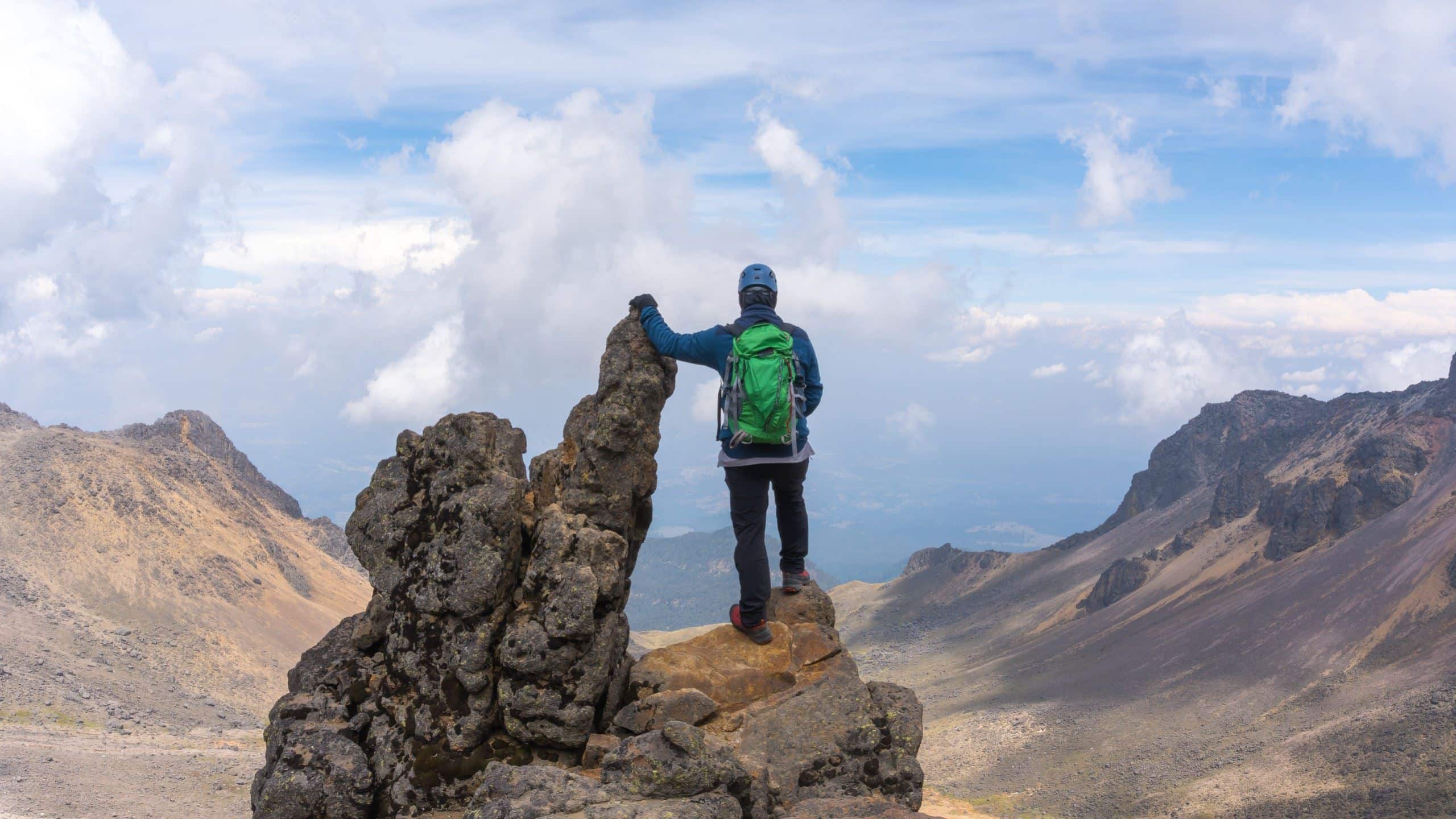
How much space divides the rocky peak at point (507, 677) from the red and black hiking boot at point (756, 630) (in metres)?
0.13

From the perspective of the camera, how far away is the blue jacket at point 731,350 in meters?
13.9

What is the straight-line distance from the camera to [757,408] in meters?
13.6

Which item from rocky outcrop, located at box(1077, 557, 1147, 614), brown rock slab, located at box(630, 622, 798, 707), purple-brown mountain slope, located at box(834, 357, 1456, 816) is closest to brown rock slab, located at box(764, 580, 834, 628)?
brown rock slab, located at box(630, 622, 798, 707)

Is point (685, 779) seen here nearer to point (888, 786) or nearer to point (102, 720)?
point (888, 786)

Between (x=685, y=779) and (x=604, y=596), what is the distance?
4.07 m

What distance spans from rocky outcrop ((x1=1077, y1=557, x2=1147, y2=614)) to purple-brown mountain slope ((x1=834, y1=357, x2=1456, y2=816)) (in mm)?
287

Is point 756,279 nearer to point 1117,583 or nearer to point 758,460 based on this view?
point 758,460

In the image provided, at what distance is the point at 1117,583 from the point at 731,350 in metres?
108

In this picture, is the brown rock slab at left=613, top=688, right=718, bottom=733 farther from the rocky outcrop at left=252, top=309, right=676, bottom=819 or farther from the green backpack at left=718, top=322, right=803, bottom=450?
the green backpack at left=718, top=322, right=803, bottom=450

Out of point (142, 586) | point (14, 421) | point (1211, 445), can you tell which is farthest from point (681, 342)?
point (1211, 445)

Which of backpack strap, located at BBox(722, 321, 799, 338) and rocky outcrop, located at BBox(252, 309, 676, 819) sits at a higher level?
backpack strap, located at BBox(722, 321, 799, 338)

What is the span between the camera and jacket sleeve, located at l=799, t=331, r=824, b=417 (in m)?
14.3

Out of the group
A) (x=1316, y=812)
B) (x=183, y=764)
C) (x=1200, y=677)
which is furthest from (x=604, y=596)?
(x=1200, y=677)

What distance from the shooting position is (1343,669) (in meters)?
60.5
